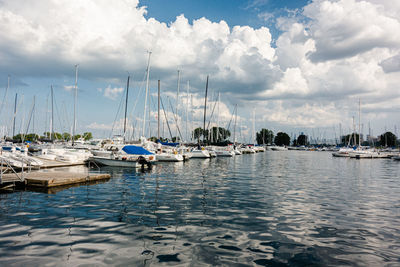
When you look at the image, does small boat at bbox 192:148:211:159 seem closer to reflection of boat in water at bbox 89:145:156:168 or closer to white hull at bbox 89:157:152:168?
reflection of boat in water at bbox 89:145:156:168

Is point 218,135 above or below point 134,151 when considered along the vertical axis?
above

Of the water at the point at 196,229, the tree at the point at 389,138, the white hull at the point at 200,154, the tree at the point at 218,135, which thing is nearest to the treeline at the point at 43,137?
Result: the white hull at the point at 200,154

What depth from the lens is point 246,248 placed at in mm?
9094

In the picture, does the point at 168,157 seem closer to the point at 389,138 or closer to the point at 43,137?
the point at 43,137

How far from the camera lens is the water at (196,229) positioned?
8312 mm

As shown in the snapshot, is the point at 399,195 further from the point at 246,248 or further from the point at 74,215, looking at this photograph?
the point at 74,215

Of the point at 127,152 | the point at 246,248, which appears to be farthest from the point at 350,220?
the point at 127,152

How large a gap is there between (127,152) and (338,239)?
33.4 meters

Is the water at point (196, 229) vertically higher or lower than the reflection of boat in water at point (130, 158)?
lower

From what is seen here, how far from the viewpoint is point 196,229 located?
1098cm

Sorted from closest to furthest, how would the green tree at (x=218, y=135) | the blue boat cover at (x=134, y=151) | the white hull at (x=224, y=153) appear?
the blue boat cover at (x=134, y=151) < the white hull at (x=224, y=153) < the green tree at (x=218, y=135)

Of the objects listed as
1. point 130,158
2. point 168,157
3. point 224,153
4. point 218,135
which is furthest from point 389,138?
point 130,158

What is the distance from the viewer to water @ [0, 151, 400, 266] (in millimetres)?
8312

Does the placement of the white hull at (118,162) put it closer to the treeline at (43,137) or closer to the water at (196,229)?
the water at (196,229)
